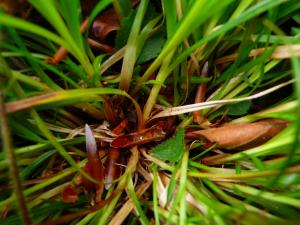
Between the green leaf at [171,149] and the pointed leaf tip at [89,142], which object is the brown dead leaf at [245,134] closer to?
the green leaf at [171,149]

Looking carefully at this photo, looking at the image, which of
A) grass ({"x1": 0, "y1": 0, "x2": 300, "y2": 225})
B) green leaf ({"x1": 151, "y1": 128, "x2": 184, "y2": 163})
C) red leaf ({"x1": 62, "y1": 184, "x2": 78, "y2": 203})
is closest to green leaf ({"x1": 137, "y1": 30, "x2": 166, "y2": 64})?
grass ({"x1": 0, "y1": 0, "x2": 300, "y2": 225})

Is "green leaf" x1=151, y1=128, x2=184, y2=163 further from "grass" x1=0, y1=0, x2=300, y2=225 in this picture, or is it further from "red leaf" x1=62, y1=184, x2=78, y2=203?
"red leaf" x1=62, y1=184, x2=78, y2=203

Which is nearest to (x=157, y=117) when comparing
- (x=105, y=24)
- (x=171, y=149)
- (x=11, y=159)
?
(x=171, y=149)

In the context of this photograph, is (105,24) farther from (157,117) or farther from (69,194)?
(69,194)

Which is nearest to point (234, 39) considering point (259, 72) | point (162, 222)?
point (259, 72)

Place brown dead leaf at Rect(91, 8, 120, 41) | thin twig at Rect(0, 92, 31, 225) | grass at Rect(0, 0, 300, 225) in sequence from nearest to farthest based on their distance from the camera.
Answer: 1. thin twig at Rect(0, 92, 31, 225)
2. grass at Rect(0, 0, 300, 225)
3. brown dead leaf at Rect(91, 8, 120, 41)

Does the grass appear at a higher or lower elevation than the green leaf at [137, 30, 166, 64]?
lower

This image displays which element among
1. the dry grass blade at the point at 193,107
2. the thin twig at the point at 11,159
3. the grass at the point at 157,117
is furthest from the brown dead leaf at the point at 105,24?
the thin twig at the point at 11,159

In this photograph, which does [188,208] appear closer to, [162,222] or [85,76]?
[162,222]
